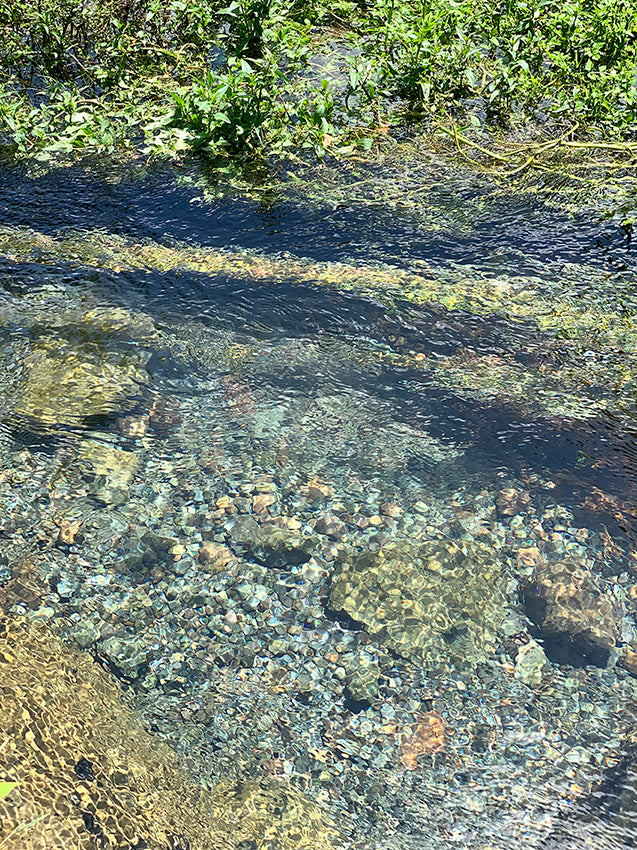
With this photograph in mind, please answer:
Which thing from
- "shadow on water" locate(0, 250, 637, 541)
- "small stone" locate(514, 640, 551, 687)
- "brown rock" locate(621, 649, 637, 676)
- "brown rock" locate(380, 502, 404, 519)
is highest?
"shadow on water" locate(0, 250, 637, 541)

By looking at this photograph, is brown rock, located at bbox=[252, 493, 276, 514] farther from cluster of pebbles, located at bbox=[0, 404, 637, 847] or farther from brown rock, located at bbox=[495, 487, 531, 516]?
brown rock, located at bbox=[495, 487, 531, 516]

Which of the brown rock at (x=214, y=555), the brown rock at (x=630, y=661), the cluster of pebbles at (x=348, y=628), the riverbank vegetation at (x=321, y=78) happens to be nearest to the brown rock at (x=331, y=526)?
the cluster of pebbles at (x=348, y=628)

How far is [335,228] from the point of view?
380 cm

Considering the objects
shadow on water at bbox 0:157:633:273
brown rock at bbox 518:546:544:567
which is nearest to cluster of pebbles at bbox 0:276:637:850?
brown rock at bbox 518:546:544:567

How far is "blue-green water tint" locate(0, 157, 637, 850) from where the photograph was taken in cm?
204

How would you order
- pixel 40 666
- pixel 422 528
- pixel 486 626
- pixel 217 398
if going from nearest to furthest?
pixel 40 666 → pixel 486 626 → pixel 422 528 → pixel 217 398

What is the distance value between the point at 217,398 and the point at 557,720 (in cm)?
178

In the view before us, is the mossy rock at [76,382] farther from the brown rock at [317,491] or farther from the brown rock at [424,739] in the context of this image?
the brown rock at [424,739]

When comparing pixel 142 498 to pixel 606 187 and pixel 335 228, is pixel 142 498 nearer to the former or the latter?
pixel 335 228

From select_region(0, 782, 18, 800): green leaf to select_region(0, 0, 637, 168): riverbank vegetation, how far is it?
3.63m

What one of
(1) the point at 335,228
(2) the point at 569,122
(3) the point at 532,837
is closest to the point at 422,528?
(3) the point at 532,837

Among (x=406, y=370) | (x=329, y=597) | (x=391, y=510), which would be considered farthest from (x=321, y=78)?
(x=329, y=597)

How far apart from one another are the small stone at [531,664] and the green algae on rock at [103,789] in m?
0.75

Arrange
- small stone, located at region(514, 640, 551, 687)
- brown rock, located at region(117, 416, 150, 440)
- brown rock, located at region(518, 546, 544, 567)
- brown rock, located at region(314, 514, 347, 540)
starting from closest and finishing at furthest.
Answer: small stone, located at region(514, 640, 551, 687) → brown rock, located at region(518, 546, 544, 567) → brown rock, located at region(314, 514, 347, 540) → brown rock, located at region(117, 416, 150, 440)
